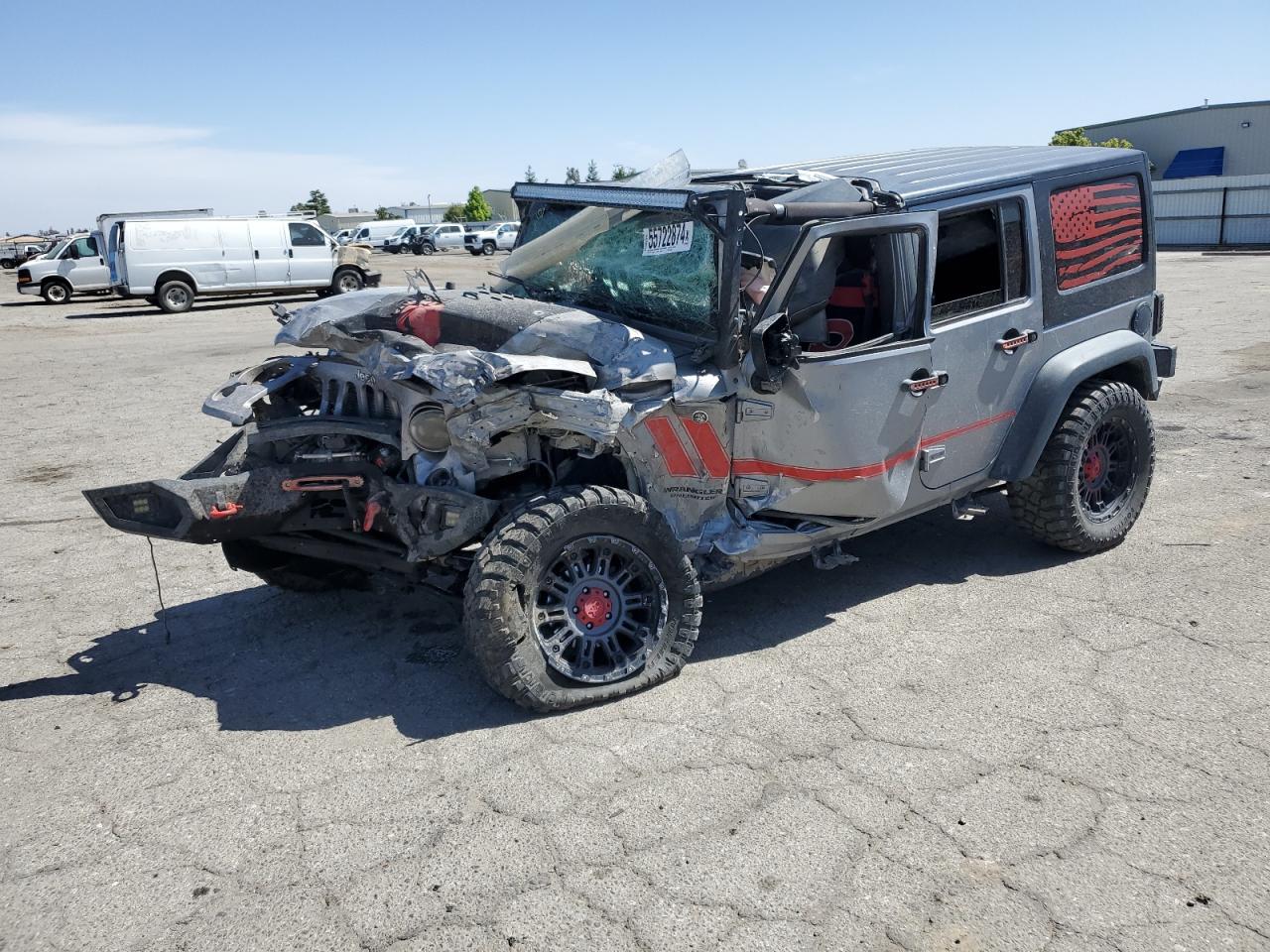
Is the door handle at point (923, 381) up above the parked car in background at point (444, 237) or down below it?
below

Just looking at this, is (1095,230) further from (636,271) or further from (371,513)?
(371,513)

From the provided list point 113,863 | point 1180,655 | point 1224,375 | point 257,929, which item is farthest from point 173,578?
point 1224,375

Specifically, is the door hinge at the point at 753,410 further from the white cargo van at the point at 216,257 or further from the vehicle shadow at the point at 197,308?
the white cargo van at the point at 216,257

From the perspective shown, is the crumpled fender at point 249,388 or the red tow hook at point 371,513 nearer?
the red tow hook at point 371,513

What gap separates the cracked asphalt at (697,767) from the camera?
2932 mm

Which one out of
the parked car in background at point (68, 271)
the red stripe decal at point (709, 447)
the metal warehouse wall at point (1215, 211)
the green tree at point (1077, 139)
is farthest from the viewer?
the green tree at point (1077, 139)

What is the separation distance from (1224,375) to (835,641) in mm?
8054

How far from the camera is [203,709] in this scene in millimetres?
4242

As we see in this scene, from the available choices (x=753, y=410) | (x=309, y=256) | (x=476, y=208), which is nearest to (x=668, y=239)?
(x=753, y=410)

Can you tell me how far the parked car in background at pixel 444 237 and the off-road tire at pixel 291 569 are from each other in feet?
161

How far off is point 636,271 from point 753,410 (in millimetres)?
872

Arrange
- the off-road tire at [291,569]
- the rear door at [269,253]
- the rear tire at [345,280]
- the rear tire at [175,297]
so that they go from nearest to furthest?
the off-road tire at [291,569]
the rear tire at [175,297]
the rear door at [269,253]
the rear tire at [345,280]

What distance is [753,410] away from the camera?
4.36 metres

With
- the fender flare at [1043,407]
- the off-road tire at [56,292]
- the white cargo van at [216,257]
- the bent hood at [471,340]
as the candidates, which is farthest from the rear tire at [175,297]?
the fender flare at [1043,407]
